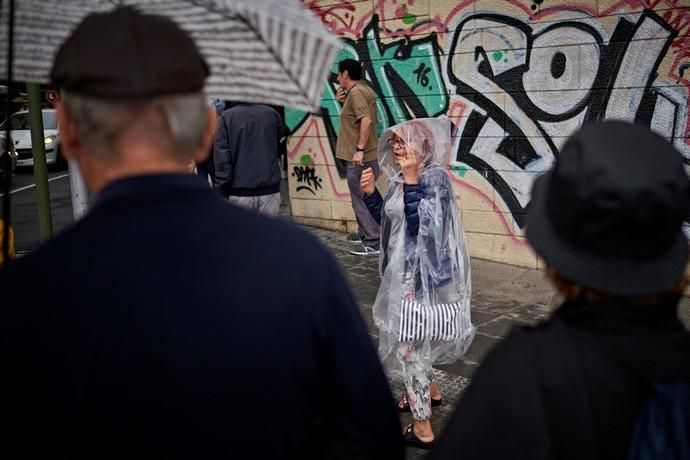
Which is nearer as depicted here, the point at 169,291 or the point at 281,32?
the point at 169,291

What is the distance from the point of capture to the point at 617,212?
137 cm

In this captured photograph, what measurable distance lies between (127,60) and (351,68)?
6.08m

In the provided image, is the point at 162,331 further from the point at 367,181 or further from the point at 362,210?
the point at 362,210

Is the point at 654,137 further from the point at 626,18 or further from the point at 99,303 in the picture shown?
the point at 626,18

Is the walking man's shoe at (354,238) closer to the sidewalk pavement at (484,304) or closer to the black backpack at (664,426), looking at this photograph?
the sidewalk pavement at (484,304)

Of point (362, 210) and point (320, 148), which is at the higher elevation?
point (320, 148)

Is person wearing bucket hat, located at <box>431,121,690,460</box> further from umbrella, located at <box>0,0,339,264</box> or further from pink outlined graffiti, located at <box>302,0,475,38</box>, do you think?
pink outlined graffiti, located at <box>302,0,475,38</box>

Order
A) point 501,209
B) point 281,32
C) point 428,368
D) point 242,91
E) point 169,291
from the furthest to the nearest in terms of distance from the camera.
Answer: point 501,209 → point 428,368 → point 242,91 → point 281,32 → point 169,291

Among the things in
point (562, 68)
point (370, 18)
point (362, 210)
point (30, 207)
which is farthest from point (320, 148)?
point (30, 207)

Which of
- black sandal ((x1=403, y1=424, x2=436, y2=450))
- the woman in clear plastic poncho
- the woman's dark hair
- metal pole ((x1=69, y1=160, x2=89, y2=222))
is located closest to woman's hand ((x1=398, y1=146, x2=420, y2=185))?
the woman in clear plastic poncho

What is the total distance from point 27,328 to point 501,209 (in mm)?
5738

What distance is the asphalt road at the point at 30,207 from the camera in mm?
9242

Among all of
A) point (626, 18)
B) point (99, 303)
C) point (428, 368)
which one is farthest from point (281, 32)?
point (626, 18)

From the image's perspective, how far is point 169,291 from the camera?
4.40 feet
